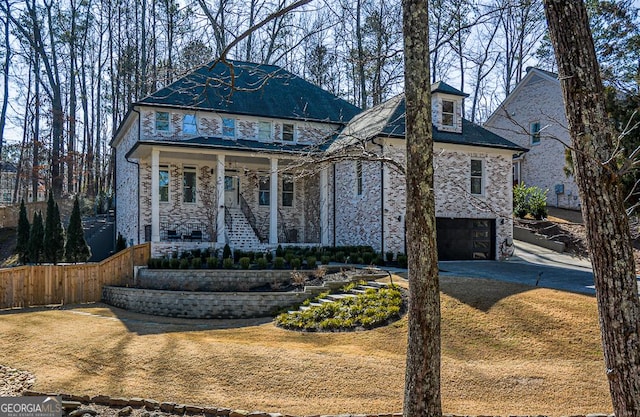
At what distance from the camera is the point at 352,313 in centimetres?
1123

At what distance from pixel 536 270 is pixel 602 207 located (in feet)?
42.0

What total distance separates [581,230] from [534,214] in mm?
2893

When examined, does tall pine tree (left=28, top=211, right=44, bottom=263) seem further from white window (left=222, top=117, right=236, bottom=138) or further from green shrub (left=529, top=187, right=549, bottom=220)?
green shrub (left=529, top=187, right=549, bottom=220)

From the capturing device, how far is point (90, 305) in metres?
15.2

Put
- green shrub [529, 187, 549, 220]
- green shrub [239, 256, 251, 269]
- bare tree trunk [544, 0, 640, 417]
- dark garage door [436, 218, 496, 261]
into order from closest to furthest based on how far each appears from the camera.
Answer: bare tree trunk [544, 0, 640, 417], green shrub [239, 256, 251, 269], dark garage door [436, 218, 496, 261], green shrub [529, 187, 549, 220]

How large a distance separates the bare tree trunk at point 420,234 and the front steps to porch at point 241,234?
14330mm

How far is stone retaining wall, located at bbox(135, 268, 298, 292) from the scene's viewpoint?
15.3 meters

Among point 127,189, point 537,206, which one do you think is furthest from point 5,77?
point 537,206

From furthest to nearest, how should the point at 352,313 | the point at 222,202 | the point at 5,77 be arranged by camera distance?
the point at 5,77, the point at 222,202, the point at 352,313

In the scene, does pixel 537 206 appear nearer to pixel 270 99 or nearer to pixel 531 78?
pixel 531 78

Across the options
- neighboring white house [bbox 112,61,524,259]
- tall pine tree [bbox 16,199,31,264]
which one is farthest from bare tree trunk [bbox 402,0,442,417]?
tall pine tree [bbox 16,199,31,264]

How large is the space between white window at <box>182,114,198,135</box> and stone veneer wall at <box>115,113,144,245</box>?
203cm

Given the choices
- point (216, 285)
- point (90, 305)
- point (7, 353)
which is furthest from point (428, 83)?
point (90, 305)

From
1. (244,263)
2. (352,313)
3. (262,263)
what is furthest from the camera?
(262,263)
